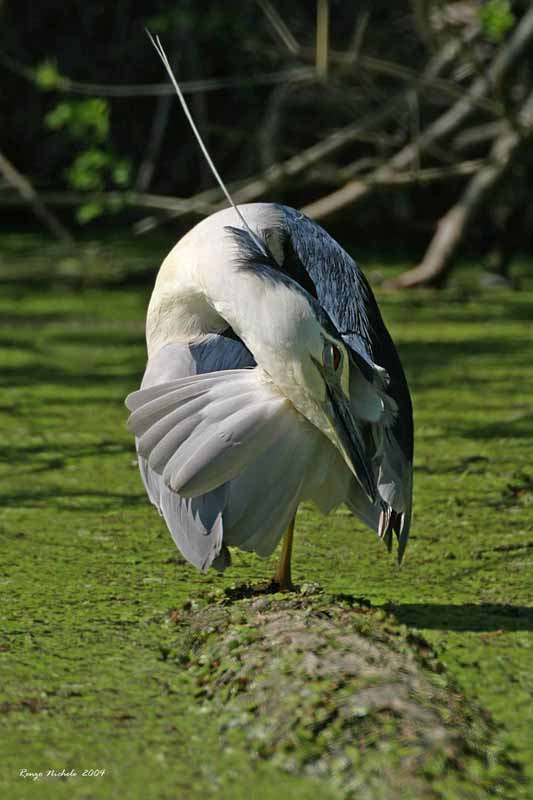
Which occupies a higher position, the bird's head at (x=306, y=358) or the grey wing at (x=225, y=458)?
the bird's head at (x=306, y=358)

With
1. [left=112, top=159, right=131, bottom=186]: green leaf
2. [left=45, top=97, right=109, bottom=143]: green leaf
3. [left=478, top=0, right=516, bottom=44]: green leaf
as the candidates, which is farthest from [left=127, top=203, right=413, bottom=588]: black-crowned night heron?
[left=112, top=159, right=131, bottom=186]: green leaf

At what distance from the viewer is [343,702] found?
176cm

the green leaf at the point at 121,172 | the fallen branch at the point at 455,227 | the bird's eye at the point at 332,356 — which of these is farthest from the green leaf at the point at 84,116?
the bird's eye at the point at 332,356

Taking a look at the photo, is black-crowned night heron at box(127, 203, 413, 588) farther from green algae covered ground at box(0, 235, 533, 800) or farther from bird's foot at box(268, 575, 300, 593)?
green algae covered ground at box(0, 235, 533, 800)

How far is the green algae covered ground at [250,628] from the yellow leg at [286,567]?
5 cm

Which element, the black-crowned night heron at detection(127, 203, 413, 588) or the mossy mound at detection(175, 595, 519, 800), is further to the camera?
the black-crowned night heron at detection(127, 203, 413, 588)

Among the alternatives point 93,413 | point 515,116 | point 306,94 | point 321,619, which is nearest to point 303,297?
A: point 321,619

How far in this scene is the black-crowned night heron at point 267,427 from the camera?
2031mm

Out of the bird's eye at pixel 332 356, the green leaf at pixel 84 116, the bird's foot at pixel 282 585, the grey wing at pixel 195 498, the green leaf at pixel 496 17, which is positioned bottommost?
the bird's foot at pixel 282 585

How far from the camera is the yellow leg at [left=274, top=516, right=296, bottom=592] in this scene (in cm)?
233

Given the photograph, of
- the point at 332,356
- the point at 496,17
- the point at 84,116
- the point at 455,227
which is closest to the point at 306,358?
the point at 332,356

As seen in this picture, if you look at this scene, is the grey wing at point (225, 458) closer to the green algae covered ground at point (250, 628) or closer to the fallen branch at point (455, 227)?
the green algae covered ground at point (250, 628)

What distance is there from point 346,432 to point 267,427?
134 mm

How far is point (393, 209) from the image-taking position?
6.86m
